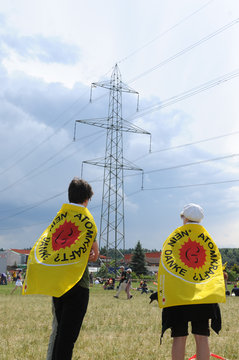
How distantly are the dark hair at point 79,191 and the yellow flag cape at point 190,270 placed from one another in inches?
46.6

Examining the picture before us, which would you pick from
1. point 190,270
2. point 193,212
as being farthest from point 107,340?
point 193,212

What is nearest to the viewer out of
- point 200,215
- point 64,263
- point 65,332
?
point 65,332

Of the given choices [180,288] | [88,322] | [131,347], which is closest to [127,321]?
[88,322]

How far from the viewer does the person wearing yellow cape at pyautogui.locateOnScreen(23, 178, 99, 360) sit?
3867 mm

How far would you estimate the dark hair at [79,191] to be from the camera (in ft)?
14.2

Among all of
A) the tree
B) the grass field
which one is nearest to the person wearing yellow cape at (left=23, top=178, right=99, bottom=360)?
the grass field

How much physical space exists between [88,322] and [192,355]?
11.5ft

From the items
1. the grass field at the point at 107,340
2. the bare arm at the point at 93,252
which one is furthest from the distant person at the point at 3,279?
the bare arm at the point at 93,252

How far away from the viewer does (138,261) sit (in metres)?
91.4

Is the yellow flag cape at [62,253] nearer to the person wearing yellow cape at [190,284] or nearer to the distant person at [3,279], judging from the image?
the person wearing yellow cape at [190,284]

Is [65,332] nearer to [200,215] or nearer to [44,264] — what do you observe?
[44,264]

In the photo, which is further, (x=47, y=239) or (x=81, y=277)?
(x=47, y=239)

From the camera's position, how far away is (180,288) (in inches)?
169

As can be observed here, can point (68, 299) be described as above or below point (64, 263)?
below
